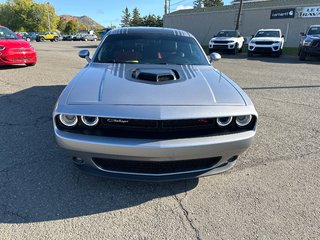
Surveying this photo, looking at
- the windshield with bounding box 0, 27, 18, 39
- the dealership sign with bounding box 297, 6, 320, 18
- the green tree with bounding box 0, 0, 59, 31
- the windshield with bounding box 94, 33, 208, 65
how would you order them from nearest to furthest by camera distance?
1. the windshield with bounding box 94, 33, 208, 65
2. the windshield with bounding box 0, 27, 18, 39
3. the dealership sign with bounding box 297, 6, 320, 18
4. the green tree with bounding box 0, 0, 59, 31

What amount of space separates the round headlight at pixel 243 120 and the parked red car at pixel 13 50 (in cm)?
903

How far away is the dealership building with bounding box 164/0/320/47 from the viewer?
2552cm

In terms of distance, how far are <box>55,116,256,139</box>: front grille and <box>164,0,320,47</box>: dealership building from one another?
2746 cm

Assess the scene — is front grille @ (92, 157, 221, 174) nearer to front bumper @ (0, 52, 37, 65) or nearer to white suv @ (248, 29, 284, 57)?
front bumper @ (0, 52, 37, 65)

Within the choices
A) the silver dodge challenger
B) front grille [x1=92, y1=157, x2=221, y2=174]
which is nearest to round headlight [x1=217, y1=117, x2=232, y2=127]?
the silver dodge challenger

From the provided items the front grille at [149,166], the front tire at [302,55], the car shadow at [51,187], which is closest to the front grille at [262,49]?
the front tire at [302,55]

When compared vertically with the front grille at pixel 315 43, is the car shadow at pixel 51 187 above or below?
below

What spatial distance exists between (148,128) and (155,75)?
2.53 feet

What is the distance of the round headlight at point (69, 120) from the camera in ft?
8.13

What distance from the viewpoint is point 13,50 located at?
9414 millimetres

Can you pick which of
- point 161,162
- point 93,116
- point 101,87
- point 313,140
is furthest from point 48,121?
point 313,140

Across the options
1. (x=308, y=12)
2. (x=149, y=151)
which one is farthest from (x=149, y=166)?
(x=308, y=12)

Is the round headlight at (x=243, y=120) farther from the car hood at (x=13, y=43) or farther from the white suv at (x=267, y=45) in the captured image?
the white suv at (x=267, y=45)

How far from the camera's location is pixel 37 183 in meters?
2.86
